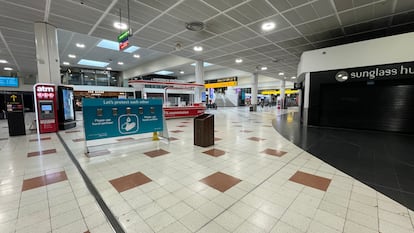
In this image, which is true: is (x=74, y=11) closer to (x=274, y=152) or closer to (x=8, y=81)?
(x=274, y=152)

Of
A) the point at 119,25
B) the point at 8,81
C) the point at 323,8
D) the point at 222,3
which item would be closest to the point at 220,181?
the point at 222,3

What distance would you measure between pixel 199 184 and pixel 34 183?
2.20 metres

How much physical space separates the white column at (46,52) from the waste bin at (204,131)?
215 inches

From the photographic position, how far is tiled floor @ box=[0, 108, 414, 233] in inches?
56.2

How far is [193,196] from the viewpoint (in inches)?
73.0

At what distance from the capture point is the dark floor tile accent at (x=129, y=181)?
6.76 feet

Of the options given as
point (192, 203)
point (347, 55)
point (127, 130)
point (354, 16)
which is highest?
point (354, 16)

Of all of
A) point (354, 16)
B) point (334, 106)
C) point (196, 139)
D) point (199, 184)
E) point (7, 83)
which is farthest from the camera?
point (7, 83)

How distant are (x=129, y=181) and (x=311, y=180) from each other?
2480 millimetres

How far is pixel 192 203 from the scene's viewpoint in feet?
5.68

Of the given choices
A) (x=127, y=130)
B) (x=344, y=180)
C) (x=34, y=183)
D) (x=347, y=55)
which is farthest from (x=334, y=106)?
(x=34, y=183)

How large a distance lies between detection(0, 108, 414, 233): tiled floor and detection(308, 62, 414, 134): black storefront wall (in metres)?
4.59

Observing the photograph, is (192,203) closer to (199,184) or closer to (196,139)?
(199,184)

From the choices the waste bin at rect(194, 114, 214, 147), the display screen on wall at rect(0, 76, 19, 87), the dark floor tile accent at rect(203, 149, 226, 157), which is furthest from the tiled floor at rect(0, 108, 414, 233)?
the display screen on wall at rect(0, 76, 19, 87)
